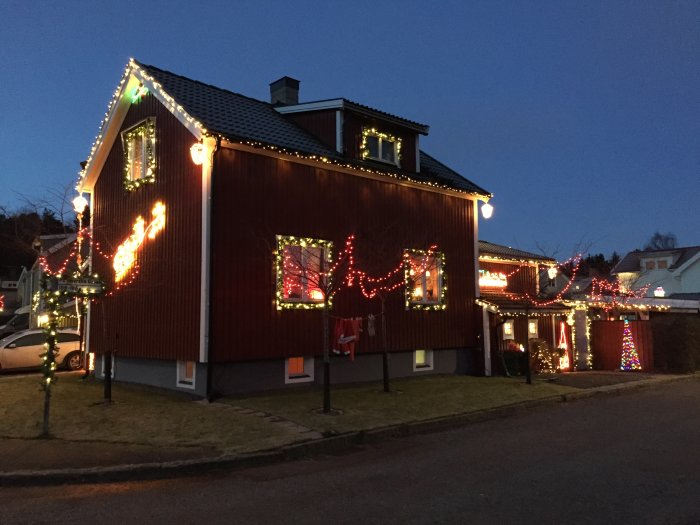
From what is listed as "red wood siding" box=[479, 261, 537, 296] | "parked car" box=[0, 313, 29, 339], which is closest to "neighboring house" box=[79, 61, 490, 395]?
"red wood siding" box=[479, 261, 537, 296]

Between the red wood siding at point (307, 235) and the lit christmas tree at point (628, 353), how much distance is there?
6930 mm

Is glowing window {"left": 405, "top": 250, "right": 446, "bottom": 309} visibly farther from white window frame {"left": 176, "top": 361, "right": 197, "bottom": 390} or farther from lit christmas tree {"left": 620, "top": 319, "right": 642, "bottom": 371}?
lit christmas tree {"left": 620, "top": 319, "right": 642, "bottom": 371}

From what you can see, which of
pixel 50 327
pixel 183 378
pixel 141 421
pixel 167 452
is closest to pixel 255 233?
pixel 183 378

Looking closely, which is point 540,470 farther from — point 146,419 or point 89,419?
point 89,419

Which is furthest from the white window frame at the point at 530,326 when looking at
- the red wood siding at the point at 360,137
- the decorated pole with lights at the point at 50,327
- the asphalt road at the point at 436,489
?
the decorated pole with lights at the point at 50,327

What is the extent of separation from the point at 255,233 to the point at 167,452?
227 inches

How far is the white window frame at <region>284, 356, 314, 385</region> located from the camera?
13017 millimetres

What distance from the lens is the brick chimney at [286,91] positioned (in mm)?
19016

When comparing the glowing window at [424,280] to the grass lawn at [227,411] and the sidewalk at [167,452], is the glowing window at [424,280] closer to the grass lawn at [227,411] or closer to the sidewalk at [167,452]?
the grass lawn at [227,411]

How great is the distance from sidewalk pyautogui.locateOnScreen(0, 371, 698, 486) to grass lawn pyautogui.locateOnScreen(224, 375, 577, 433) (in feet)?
0.68

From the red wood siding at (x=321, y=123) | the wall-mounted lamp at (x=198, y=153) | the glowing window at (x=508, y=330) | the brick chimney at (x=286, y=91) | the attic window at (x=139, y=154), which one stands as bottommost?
the glowing window at (x=508, y=330)

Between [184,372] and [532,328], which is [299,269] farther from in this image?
[532,328]

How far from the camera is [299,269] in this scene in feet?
43.8

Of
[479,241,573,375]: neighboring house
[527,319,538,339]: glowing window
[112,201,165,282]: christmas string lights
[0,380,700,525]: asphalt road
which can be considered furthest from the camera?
[527,319,538,339]: glowing window
